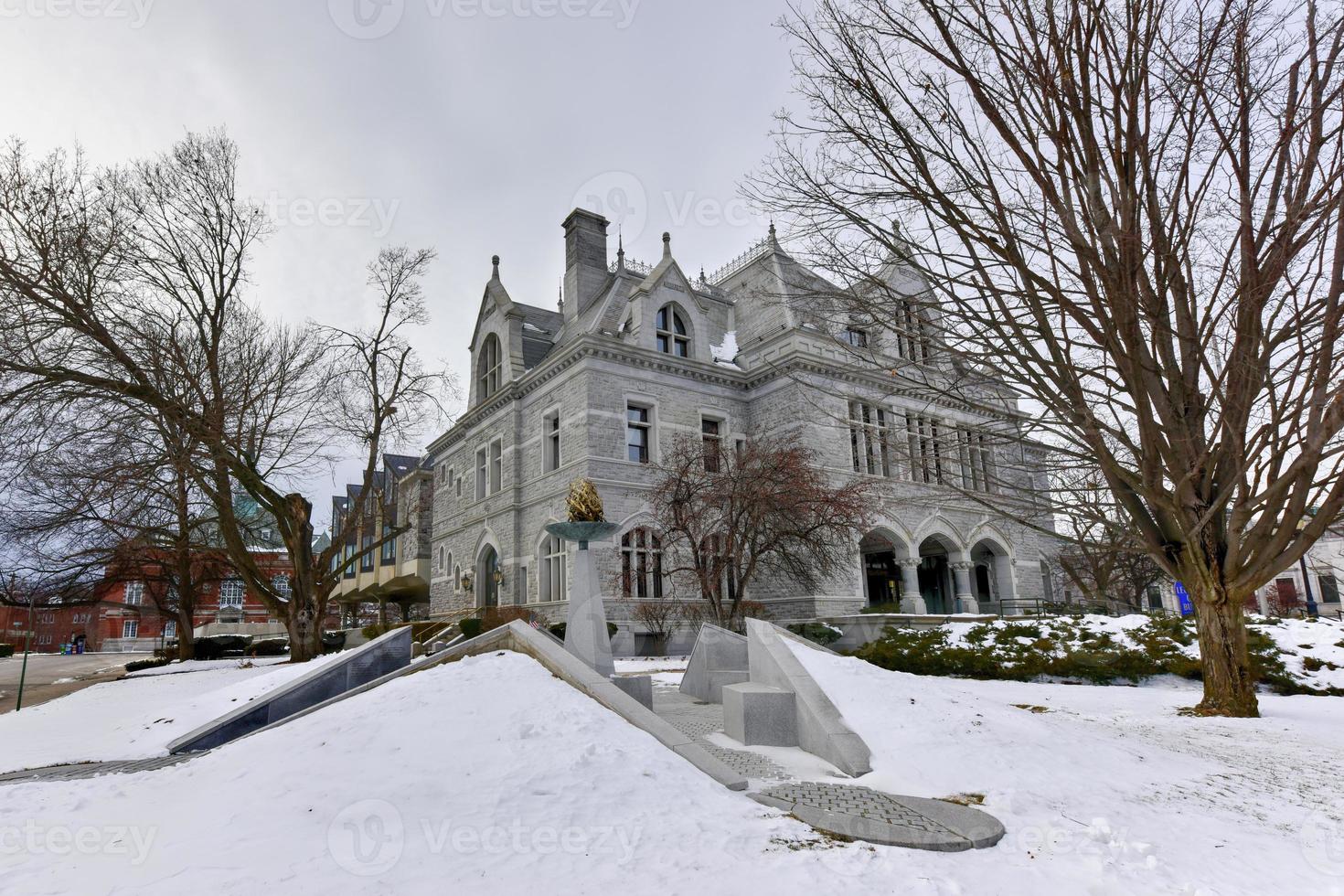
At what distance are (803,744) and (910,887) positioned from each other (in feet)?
11.6

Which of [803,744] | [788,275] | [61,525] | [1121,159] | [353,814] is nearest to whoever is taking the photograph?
[353,814]

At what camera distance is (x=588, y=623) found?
10484 millimetres

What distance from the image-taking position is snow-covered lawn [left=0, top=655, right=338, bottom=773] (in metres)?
8.57

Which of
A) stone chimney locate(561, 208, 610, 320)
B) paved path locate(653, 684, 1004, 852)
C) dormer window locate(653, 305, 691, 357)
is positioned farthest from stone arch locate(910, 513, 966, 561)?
paved path locate(653, 684, 1004, 852)

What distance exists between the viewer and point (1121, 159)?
26.6 feet

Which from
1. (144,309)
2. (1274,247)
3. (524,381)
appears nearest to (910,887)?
(1274,247)

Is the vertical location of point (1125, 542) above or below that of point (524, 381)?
below

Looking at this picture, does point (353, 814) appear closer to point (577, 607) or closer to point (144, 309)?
point (577, 607)

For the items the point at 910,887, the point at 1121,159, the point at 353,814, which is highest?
the point at 1121,159

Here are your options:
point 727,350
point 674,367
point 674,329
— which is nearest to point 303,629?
point 674,367

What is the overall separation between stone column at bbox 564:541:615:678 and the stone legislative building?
11.1m

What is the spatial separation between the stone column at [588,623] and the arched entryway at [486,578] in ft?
59.4

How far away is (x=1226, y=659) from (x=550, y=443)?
20503mm

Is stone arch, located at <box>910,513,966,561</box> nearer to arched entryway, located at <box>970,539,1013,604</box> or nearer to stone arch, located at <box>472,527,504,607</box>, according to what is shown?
arched entryway, located at <box>970,539,1013,604</box>
